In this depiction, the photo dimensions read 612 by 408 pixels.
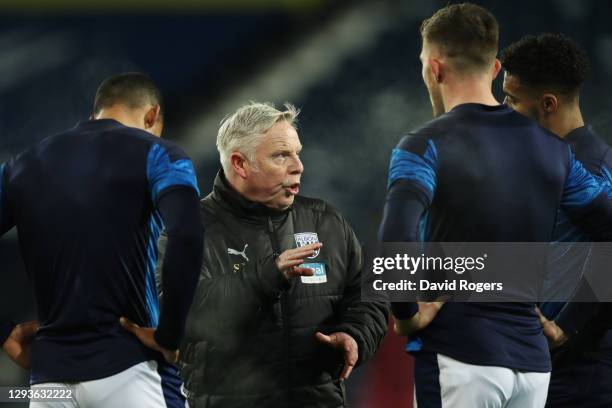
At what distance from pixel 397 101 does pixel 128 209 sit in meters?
3.64

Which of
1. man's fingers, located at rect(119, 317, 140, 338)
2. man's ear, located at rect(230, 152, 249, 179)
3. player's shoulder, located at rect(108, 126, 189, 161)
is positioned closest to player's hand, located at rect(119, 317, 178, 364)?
man's fingers, located at rect(119, 317, 140, 338)

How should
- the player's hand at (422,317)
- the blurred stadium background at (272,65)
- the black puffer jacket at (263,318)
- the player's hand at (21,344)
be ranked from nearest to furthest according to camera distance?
1. the player's hand at (422,317)
2. the player's hand at (21,344)
3. the black puffer jacket at (263,318)
4. the blurred stadium background at (272,65)

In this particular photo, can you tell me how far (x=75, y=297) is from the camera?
7.11 ft

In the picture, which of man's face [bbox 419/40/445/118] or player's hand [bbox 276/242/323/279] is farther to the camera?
player's hand [bbox 276/242/323/279]

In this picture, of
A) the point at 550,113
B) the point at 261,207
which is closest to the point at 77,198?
Answer: the point at 261,207

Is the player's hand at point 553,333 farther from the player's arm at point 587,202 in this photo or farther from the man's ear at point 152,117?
the man's ear at point 152,117

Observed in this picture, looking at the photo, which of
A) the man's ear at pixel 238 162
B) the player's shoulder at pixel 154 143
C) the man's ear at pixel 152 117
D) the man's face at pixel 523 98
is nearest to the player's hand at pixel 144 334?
the player's shoulder at pixel 154 143

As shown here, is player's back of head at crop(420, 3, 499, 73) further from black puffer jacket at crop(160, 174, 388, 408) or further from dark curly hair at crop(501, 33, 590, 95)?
black puffer jacket at crop(160, 174, 388, 408)

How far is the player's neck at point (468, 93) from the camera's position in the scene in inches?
84.7

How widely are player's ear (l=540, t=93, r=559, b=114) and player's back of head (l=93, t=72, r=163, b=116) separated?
1141 millimetres

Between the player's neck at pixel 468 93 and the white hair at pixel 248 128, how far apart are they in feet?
2.29

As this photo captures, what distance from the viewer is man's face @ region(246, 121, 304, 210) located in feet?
8.74

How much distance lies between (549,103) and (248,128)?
915 millimetres

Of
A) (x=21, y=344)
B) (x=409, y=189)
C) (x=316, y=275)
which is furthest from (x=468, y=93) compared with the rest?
(x=21, y=344)
